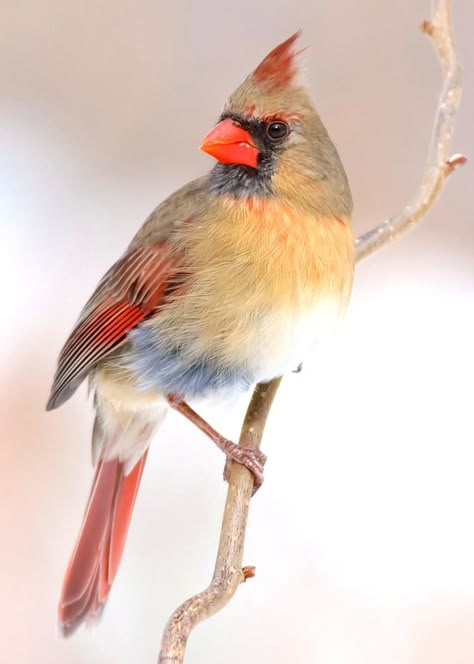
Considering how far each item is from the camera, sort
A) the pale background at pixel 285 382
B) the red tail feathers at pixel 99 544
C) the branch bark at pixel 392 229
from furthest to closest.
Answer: the pale background at pixel 285 382, the red tail feathers at pixel 99 544, the branch bark at pixel 392 229

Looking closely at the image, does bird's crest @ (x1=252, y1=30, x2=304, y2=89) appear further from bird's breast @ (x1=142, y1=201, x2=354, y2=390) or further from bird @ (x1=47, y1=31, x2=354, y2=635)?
bird's breast @ (x1=142, y1=201, x2=354, y2=390)

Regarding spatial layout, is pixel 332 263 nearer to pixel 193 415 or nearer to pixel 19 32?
pixel 193 415

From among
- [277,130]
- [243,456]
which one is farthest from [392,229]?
[243,456]

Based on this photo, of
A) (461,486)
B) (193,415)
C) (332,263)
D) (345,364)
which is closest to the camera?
(332,263)

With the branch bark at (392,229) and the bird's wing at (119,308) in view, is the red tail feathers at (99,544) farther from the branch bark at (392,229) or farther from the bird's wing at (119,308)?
the branch bark at (392,229)

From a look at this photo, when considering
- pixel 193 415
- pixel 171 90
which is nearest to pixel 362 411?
pixel 193 415

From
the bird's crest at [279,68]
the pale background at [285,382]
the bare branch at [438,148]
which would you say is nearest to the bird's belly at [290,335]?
the bare branch at [438,148]

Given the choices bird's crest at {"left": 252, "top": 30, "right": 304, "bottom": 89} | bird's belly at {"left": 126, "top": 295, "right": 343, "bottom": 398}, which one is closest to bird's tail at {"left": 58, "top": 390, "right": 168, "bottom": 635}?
bird's belly at {"left": 126, "top": 295, "right": 343, "bottom": 398}

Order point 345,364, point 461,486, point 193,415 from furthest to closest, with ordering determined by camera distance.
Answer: point 345,364 → point 461,486 → point 193,415
